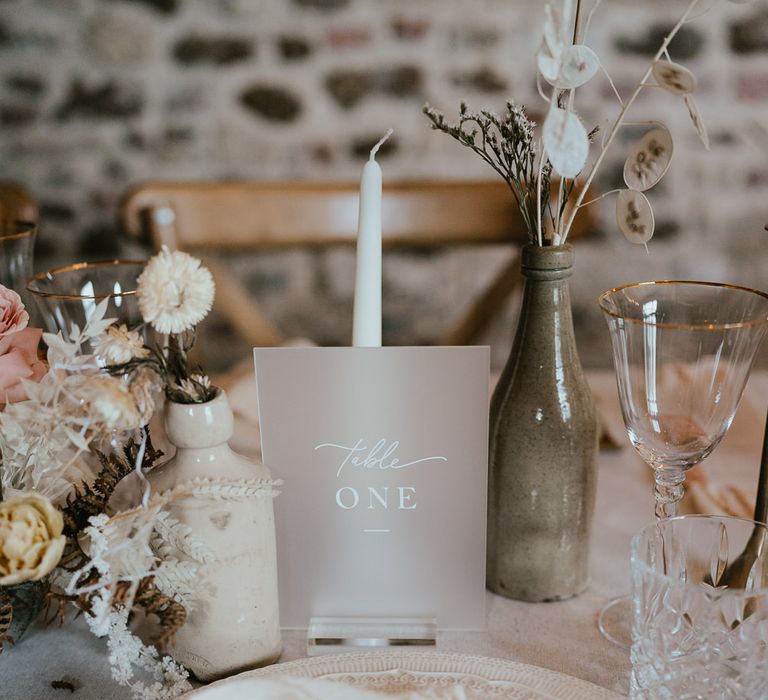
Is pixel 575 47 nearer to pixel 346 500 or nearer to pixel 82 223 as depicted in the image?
pixel 346 500

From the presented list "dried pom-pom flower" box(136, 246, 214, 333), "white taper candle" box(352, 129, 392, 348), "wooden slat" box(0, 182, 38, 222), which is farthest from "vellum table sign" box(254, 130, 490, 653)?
"wooden slat" box(0, 182, 38, 222)

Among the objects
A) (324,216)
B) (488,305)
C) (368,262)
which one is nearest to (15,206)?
(324,216)

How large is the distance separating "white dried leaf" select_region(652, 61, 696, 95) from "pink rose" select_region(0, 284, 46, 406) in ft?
1.58

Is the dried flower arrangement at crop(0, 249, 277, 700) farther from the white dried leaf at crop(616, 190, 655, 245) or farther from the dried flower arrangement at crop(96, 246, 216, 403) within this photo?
the white dried leaf at crop(616, 190, 655, 245)

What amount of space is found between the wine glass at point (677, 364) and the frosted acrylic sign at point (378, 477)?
11 centimetres

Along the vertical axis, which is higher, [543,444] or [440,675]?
[543,444]

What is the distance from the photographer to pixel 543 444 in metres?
0.65

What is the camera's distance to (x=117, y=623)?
0.54 metres

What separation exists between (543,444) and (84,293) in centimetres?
41

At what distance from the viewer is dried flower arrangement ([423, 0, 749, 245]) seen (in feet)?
1.69

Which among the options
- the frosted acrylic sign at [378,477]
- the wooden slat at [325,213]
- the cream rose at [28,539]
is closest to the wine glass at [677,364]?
the frosted acrylic sign at [378,477]

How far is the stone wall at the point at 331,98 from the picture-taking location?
1.97 m

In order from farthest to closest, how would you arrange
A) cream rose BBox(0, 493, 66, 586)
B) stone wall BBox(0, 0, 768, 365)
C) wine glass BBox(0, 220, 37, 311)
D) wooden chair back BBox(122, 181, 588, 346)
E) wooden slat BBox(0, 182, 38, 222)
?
stone wall BBox(0, 0, 768, 365)
wooden chair back BBox(122, 181, 588, 346)
wooden slat BBox(0, 182, 38, 222)
wine glass BBox(0, 220, 37, 311)
cream rose BBox(0, 493, 66, 586)

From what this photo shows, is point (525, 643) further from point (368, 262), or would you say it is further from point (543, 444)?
point (368, 262)
